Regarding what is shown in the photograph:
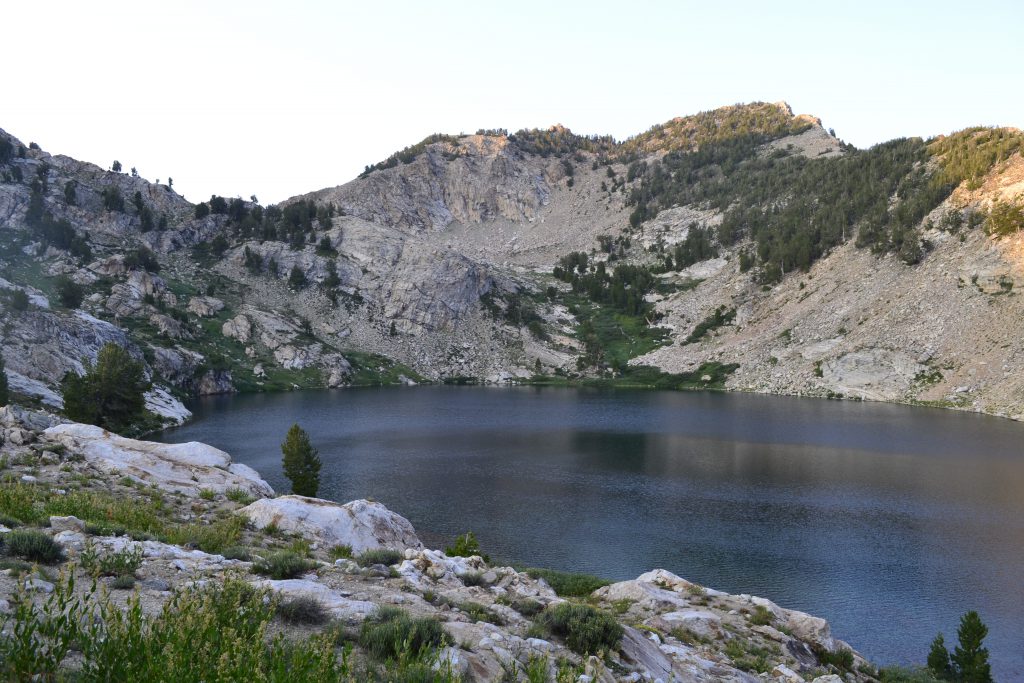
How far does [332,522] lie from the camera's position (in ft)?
76.1

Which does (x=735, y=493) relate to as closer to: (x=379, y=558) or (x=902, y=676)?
(x=902, y=676)

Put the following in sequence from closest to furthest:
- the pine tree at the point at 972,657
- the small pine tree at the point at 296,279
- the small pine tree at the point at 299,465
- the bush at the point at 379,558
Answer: the bush at the point at 379,558 → the pine tree at the point at 972,657 → the small pine tree at the point at 299,465 → the small pine tree at the point at 296,279

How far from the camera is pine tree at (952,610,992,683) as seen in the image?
933 inches

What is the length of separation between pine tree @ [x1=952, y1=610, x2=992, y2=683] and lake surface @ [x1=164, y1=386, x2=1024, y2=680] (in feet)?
12.3

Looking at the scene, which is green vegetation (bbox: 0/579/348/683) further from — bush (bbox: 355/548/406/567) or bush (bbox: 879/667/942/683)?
bush (bbox: 879/667/942/683)

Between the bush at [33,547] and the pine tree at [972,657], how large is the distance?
30105mm

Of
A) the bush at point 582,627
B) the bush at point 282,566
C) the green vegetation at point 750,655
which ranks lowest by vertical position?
the green vegetation at point 750,655

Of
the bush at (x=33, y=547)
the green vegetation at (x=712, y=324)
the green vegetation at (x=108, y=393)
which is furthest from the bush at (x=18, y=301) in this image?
the green vegetation at (x=712, y=324)

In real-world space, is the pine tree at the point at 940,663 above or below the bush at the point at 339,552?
below

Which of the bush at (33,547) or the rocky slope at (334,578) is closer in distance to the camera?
the rocky slope at (334,578)

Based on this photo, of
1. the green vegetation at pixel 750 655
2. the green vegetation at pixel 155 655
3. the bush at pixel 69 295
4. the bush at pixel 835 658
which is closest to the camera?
the green vegetation at pixel 155 655

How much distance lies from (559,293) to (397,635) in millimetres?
181533

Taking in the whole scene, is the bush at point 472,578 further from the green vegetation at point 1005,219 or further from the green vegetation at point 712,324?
the green vegetation at point 712,324

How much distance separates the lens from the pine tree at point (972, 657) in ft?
77.8
